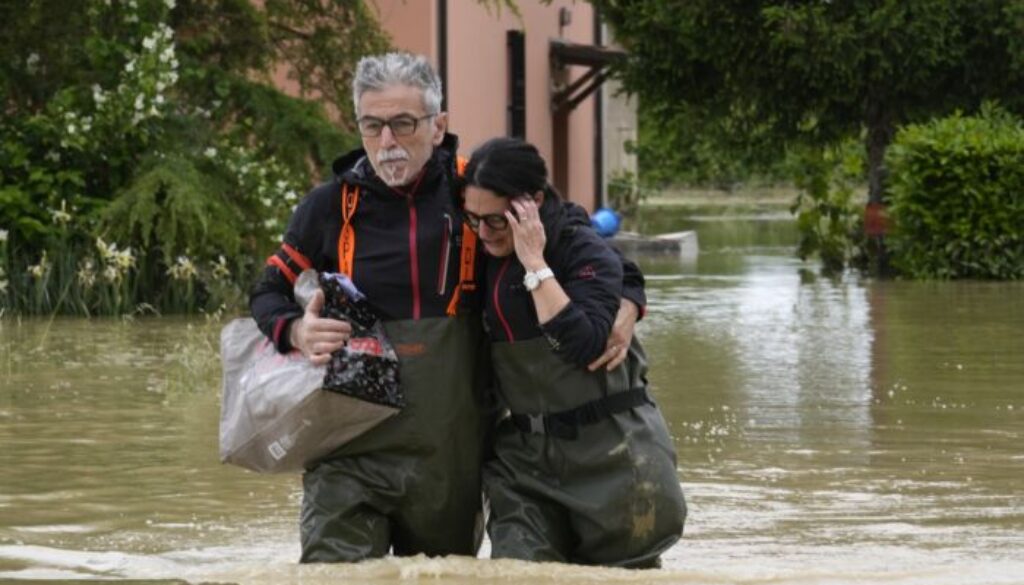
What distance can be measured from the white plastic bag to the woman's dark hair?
1.87ft

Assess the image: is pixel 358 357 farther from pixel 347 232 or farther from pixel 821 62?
pixel 821 62

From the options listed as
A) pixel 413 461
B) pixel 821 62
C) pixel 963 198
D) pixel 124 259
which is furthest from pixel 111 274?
pixel 413 461

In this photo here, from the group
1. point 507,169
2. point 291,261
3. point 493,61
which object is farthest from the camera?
point 493,61

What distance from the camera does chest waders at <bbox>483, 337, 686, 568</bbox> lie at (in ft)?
19.9

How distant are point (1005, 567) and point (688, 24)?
58.8ft

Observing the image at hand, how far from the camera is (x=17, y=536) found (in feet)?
26.1

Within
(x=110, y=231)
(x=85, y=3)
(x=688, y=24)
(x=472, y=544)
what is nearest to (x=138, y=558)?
(x=472, y=544)

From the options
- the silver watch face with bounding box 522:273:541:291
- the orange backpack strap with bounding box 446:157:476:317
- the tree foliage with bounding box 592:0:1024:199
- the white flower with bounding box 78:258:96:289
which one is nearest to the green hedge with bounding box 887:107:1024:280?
the tree foliage with bounding box 592:0:1024:199

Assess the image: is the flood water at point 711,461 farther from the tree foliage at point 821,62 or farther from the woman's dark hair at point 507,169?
the tree foliage at point 821,62

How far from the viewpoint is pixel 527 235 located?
5.91 m

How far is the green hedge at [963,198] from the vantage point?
2203 cm

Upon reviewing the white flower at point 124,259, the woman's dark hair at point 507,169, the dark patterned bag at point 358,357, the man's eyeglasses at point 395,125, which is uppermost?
the man's eyeglasses at point 395,125

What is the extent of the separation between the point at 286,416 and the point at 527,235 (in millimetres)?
796

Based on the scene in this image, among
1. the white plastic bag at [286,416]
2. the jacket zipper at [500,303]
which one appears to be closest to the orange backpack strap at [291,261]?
the white plastic bag at [286,416]
